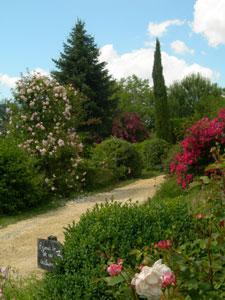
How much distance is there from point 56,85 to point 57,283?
1182 cm

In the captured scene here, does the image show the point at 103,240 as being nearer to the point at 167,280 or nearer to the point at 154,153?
the point at 167,280

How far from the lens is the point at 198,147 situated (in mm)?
10383

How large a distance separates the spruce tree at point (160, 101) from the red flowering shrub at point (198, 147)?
1478 cm

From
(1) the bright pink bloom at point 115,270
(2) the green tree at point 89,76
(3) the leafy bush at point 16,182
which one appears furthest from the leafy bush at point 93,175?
(1) the bright pink bloom at point 115,270

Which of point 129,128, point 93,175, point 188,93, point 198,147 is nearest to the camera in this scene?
point 198,147

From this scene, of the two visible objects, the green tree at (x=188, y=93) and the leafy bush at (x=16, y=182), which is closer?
the leafy bush at (x=16, y=182)

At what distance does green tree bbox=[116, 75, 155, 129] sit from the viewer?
3438 cm

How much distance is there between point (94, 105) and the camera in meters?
25.0

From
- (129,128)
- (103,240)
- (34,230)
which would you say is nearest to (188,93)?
(129,128)

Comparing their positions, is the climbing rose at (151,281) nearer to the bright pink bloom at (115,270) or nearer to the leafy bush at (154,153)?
the bright pink bloom at (115,270)

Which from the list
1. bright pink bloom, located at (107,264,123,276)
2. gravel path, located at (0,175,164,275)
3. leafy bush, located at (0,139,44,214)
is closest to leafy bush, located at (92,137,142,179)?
gravel path, located at (0,175,164,275)

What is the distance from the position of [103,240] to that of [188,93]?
107 feet

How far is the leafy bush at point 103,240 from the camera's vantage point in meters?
3.62

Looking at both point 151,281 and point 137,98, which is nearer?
point 151,281
